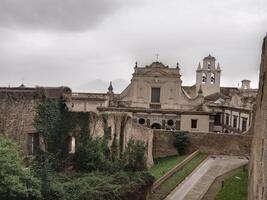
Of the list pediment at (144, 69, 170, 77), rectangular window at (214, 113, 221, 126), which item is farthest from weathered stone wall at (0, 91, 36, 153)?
rectangular window at (214, 113, 221, 126)

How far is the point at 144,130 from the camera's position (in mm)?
31766

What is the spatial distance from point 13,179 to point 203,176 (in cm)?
1512

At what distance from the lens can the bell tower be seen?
6012cm

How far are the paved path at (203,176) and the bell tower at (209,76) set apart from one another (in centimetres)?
2788

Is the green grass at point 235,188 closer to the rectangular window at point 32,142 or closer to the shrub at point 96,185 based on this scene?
the shrub at point 96,185

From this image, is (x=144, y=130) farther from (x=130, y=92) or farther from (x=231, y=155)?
(x=130, y=92)

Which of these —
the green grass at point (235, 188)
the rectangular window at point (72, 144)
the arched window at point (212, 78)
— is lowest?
the green grass at point (235, 188)

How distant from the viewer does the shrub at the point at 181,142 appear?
35812 millimetres

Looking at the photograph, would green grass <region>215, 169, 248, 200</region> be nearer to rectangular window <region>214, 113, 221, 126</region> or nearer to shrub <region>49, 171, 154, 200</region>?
shrub <region>49, 171, 154, 200</region>

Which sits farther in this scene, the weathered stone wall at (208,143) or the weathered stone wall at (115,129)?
the weathered stone wall at (208,143)

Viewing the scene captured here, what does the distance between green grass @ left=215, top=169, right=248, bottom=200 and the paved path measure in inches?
37.9

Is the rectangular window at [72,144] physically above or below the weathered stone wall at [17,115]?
below

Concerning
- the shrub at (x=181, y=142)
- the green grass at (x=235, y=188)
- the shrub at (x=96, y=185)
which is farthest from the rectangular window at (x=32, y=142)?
the shrub at (x=181, y=142)

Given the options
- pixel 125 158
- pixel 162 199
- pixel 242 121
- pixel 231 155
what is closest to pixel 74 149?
pixel 125 158
